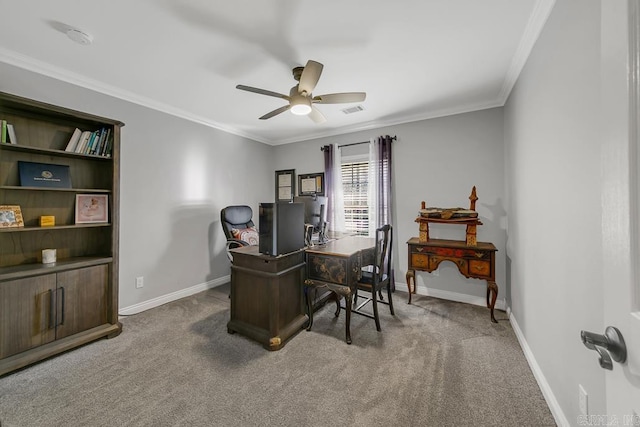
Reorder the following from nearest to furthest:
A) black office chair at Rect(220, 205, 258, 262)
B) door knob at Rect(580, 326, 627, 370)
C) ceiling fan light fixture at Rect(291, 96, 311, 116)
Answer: door knob at Rect(580, 326, 627, 370) < ceiling fan light fixture at Rect(291, 96, 311, 116) < black office chair at Rect(220, 205, 258, 262)

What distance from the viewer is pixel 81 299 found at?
2225 mm

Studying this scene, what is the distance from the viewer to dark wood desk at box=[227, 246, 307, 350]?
2188mm

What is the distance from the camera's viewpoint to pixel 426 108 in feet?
10.8

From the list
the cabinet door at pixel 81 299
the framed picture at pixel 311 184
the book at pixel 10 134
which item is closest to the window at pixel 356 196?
the framed picture at pixel 311 184

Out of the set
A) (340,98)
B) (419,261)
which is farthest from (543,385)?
(340,98)

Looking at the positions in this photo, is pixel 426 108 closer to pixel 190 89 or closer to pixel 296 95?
pixel 296 95

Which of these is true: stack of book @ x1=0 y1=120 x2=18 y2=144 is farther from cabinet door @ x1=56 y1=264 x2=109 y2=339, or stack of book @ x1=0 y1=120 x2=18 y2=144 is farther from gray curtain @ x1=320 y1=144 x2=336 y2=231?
gray curtain @ x1=320 y1=144 x2=336 y2=231

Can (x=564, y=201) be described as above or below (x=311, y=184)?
below

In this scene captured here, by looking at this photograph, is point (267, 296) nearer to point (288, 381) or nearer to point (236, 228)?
point (288, 381)

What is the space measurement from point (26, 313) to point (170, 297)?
1.40 m

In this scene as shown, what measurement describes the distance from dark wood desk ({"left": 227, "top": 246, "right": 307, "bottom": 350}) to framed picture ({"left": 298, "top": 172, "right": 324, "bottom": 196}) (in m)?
2.10

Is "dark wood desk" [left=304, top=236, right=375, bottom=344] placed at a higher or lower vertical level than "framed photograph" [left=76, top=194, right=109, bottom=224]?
lower

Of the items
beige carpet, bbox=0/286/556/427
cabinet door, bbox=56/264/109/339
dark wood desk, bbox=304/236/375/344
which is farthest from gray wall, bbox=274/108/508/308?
cabinet door, bbox=56/264/109/339

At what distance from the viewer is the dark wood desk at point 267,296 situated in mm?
2188
